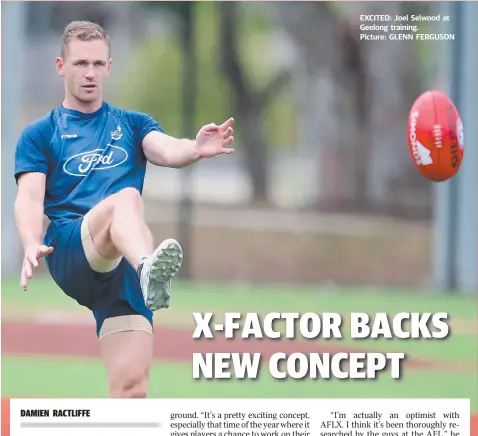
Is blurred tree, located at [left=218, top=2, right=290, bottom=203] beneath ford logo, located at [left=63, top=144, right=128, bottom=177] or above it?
above

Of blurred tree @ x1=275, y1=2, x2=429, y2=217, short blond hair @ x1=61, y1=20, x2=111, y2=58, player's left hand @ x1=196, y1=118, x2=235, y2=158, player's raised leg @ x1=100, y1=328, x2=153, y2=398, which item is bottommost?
player's raised leg @ x1=100, y1=328, x2=153, y2=398

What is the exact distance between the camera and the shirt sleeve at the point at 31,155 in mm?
4789

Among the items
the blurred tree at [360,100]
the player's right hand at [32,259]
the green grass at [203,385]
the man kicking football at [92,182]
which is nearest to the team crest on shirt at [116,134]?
the man kicking football at [92,182]

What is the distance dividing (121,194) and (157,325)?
17.1ft

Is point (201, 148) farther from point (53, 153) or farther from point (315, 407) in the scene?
point (315, 407)

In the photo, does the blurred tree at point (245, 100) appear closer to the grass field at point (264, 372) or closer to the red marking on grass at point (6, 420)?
the grass field at point (264, 372)

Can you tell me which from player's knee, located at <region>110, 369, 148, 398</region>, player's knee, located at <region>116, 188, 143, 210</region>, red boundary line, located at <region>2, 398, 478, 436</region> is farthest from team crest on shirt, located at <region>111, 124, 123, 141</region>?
red boundary line, located at <region>2, 398, 478, 436</region>

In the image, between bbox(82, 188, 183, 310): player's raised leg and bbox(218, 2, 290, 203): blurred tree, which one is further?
bbox(218, 2, 290, 203): blurred tree

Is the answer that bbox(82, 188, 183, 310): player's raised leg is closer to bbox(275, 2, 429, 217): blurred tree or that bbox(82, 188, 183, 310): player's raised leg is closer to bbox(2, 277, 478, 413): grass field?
bbox(2, 277, 478, 413): grass field

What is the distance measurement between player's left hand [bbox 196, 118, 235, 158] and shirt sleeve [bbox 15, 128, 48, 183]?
700mm

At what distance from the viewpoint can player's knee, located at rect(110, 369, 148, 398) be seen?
15.9ft

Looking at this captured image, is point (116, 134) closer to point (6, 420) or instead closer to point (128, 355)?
point (128, 355)

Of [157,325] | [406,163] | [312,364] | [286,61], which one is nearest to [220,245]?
[406,163]

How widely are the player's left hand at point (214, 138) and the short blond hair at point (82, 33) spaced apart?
0.66 m
